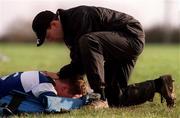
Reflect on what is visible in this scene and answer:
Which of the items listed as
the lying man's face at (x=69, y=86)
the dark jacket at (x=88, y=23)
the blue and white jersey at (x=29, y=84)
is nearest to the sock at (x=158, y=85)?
the dark jacket at (x=88, y=23)

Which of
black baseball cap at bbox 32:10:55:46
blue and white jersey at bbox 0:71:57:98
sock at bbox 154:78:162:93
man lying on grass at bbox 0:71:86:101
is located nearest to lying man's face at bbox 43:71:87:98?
man lying on grass at bbox 0:71:86:101

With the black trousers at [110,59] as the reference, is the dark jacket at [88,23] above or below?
above

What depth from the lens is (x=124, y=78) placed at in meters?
7.78

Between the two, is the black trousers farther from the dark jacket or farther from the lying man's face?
the lying man's face

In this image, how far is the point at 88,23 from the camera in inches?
282

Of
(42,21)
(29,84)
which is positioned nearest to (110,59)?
(42,21)

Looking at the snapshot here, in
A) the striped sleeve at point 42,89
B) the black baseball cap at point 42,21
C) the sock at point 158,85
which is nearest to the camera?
the striped sleeve at point 42,89

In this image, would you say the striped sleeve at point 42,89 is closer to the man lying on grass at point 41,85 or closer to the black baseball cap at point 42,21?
the man lying on grass at point 41,85

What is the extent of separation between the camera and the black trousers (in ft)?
23.0

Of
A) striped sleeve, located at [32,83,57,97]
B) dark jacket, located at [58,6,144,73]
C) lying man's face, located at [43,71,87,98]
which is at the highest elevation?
dark jacket, located at [58,6,144,73]

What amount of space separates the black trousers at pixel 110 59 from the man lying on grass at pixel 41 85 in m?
0.31

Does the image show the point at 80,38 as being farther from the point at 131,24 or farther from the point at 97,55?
the point at 131,24

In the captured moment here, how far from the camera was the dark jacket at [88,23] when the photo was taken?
7137mm

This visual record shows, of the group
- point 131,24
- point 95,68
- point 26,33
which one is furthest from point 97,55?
point 26,33
